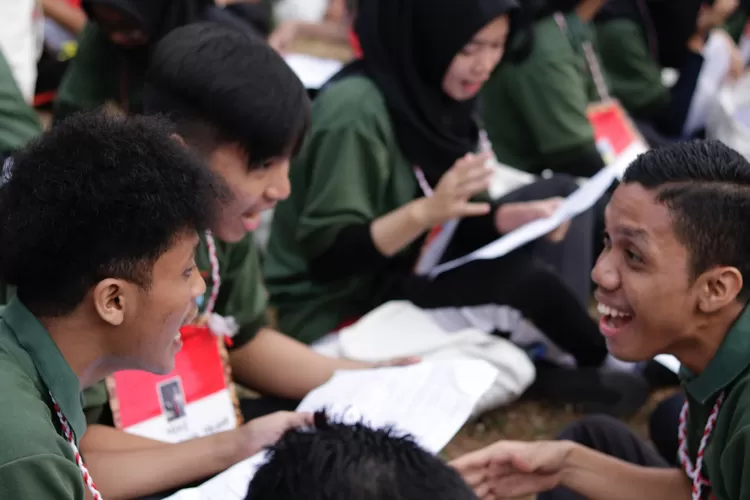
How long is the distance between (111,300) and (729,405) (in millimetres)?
844

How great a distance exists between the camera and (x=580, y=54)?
289 cm

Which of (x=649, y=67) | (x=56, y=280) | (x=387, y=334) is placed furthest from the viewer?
(x=649, y=67)

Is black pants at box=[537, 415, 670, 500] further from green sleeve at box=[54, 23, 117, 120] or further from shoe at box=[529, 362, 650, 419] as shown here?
green sleeve at box=[54, 23, 117, 120]

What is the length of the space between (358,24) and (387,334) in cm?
80

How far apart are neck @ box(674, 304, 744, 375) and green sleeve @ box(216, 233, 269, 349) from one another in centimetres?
79

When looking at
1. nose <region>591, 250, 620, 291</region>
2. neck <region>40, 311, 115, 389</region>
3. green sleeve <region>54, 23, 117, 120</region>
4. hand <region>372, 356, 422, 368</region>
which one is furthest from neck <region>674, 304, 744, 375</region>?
green sleeve <region>54, 23, 117, 120</region>

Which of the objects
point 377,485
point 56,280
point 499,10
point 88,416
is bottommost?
point 88,416

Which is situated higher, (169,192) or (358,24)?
(358,24)

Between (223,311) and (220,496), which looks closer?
(220,496)

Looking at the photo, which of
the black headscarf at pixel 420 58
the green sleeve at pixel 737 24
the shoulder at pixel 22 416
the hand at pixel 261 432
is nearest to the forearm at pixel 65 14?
the black headscarf at pixel 420 58

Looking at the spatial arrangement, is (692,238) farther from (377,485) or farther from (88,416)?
(88,416)

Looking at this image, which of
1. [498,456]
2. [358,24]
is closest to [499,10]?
[358,24]

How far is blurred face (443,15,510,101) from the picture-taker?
199 cm

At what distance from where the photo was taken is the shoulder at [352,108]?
6.20ft
